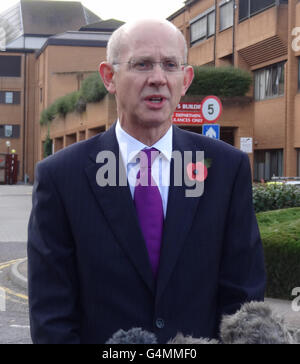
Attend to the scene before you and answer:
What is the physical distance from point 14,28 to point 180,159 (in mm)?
69462

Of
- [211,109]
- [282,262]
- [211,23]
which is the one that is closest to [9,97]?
[211,23]

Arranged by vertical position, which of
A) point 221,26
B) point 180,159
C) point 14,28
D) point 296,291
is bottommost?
point 296,291

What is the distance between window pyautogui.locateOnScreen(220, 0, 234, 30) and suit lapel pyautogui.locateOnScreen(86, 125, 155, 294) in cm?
3568

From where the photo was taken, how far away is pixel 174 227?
91.7 inches

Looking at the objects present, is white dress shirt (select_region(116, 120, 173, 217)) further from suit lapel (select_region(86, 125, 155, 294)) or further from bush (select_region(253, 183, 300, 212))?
bush (select_region(253, 183, 300, 212))

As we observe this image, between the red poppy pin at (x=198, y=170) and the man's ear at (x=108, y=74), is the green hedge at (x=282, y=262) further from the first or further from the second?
the man's ear at (x=108, y=74)

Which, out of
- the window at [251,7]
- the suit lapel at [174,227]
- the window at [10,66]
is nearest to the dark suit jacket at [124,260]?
the suit lapel at [174,227]

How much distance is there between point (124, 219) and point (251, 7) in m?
33.5

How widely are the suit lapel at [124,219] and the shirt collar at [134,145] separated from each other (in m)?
0.03

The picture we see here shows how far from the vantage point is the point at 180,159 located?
248cm

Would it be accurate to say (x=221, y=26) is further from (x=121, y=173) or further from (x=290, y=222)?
(x=121, y=173)

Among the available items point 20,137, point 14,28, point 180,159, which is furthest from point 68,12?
point 180,159

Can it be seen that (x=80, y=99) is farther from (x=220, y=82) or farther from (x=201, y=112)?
(x=201, y=112)
